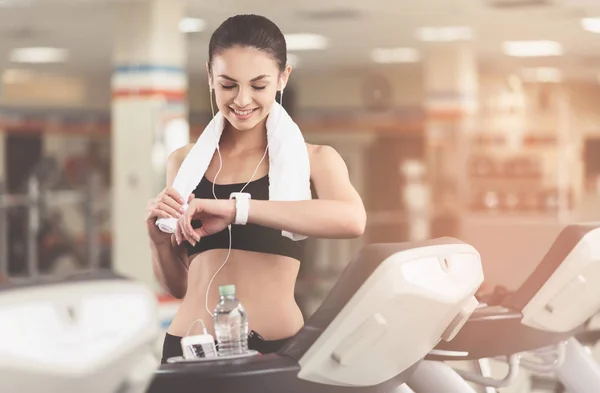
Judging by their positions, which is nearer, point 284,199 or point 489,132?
point 284,199

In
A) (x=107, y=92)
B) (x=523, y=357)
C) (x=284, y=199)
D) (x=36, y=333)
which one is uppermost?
(x=107, y=92)

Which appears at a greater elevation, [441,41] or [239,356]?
[441,41]

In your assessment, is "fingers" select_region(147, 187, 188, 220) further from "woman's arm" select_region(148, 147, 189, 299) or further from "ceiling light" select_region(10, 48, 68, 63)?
"ceiling light" select_region(10, 48, 68, 63)

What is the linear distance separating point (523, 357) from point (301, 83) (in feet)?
49.8

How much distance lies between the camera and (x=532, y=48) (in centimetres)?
1431

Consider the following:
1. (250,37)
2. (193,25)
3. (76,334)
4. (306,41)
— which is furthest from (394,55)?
(76,334)

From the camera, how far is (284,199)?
182cm

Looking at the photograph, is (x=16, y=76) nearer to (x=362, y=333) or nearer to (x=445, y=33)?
(x=445, y=33)

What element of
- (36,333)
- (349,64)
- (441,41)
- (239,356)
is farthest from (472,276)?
(349,64)

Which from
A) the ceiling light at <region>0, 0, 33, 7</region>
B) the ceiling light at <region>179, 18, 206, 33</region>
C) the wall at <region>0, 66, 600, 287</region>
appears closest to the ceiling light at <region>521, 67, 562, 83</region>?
the wall at <region>0, 66, 600, 287</region>

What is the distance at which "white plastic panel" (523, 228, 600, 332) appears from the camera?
2.25 meters

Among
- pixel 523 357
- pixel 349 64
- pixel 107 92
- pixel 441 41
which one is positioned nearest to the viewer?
pixel 523 357

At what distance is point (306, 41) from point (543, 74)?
651cm

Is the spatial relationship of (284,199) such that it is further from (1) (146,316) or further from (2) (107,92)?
(2) (107,92)
